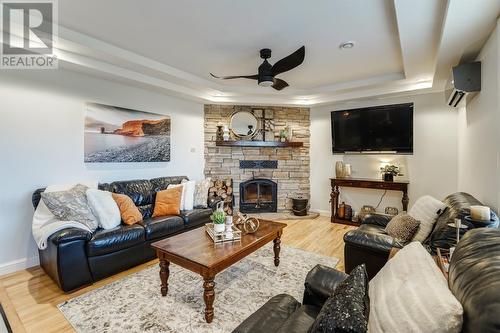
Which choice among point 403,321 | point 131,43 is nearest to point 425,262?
point 403,321

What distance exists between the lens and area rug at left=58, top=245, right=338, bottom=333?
1892 mm

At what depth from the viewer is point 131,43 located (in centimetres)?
288

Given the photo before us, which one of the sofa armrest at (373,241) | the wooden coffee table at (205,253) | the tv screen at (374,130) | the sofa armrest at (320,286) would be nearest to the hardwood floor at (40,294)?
the sofa armrest at (373,241)

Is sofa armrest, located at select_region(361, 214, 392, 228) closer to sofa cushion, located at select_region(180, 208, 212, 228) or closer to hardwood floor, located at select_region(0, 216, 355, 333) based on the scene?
hardwood floor, located at select_region(0, 216, 355, 333)

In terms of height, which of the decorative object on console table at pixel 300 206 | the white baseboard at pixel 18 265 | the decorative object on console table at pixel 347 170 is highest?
the decorative object on console table at pixel 347 170

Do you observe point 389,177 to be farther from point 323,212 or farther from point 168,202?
point 168,202

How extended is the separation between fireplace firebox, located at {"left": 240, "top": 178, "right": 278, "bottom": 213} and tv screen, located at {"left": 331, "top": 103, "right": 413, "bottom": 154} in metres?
1.60

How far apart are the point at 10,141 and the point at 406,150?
18.8ft

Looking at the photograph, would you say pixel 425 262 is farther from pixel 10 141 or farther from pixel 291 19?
pixel 10 141

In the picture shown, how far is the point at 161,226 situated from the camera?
121 inches

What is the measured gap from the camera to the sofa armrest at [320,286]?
1440mm

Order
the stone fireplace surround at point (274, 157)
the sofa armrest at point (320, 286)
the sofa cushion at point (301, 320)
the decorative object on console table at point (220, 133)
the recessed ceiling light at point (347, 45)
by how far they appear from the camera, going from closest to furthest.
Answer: the sofa cushion at point (301, 320) → the sofa armrest at point (320, 286) → the recessed ceiling light at point (347, 45) → the decorative object on console table at point (220, 133) → the stone fireplace surround at point (274, 157)

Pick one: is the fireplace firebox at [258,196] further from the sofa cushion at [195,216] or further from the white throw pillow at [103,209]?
the white throw pillow at [103,209]
